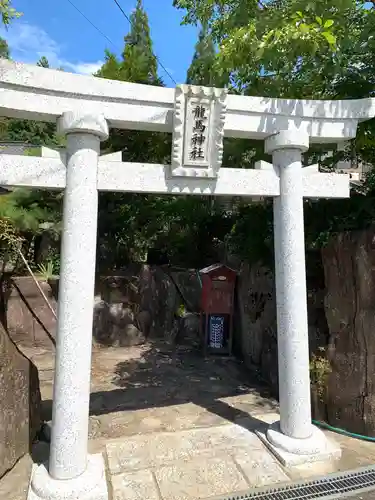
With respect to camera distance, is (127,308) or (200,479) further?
(127,308)

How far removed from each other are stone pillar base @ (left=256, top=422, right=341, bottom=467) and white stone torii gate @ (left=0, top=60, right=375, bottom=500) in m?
0.01

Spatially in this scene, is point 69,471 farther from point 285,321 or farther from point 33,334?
point 33,334

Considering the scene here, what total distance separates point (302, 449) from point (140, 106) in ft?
12.9

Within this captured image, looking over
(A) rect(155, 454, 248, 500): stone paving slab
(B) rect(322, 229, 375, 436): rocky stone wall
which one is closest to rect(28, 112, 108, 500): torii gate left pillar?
(A) rect(155, 454, 248, 500): stone paving slab

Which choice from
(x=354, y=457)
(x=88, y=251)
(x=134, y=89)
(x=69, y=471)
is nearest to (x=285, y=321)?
(x=354, y=457)

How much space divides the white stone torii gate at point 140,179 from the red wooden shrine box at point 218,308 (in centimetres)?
380

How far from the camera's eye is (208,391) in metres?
6.00

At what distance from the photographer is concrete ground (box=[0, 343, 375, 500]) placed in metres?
3.37

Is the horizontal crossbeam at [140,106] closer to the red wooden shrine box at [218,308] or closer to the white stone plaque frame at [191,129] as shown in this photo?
the white stone plaque frame at [191,129]

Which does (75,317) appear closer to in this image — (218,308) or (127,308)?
(218,308)

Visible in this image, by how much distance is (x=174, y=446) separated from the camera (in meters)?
3.98

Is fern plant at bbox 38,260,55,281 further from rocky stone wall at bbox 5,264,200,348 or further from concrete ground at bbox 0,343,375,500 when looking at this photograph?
concrete ground at bbox 0,343,375,500

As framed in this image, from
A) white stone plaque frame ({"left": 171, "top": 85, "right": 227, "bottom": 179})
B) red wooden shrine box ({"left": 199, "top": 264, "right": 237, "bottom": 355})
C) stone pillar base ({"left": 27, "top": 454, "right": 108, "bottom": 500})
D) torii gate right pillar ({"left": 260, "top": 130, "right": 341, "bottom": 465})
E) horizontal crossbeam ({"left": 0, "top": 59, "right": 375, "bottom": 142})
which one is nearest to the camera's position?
stone pillar base ({"left": 27, "top": 454, "right": 108, "bottom": 500})

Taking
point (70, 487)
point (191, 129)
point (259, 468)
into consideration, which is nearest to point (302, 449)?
point (259, 468)
